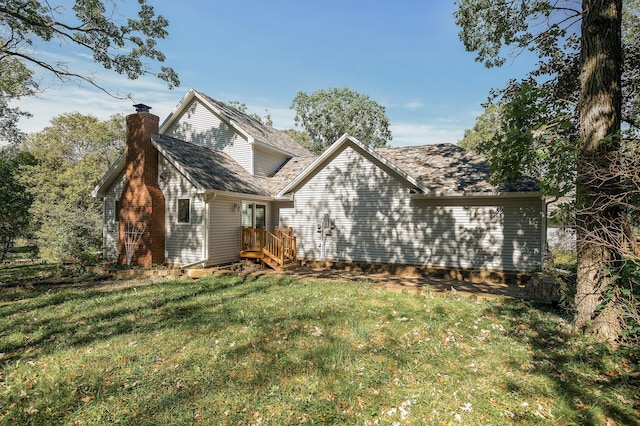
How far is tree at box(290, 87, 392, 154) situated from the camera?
41.5 metres

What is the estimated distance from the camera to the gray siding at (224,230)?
43.0 feet

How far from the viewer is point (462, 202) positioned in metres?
12.4

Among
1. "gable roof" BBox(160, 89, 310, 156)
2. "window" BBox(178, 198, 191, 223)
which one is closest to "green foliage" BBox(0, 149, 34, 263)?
"gable roof" BBox(160, 89, 310, 156)

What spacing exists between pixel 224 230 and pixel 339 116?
31839mm

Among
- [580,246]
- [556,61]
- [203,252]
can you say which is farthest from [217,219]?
[556,61]

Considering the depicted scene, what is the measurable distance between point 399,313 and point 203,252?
8543 mm

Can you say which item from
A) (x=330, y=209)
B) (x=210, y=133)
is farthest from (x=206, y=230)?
(x=210, y=133)

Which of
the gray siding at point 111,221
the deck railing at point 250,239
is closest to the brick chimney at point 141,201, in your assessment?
the gray siding at point 111,221

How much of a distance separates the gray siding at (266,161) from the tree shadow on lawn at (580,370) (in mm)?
13881

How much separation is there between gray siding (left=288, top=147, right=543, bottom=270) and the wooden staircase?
2.28 ft

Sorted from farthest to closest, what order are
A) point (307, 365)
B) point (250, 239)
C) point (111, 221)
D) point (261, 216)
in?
point (261, 216) < point (111, 221) < point (250, 239) < point (307, 365)

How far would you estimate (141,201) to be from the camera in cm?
1337

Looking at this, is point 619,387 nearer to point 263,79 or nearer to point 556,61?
point 556,61

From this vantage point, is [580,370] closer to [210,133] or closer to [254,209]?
[254,209]
